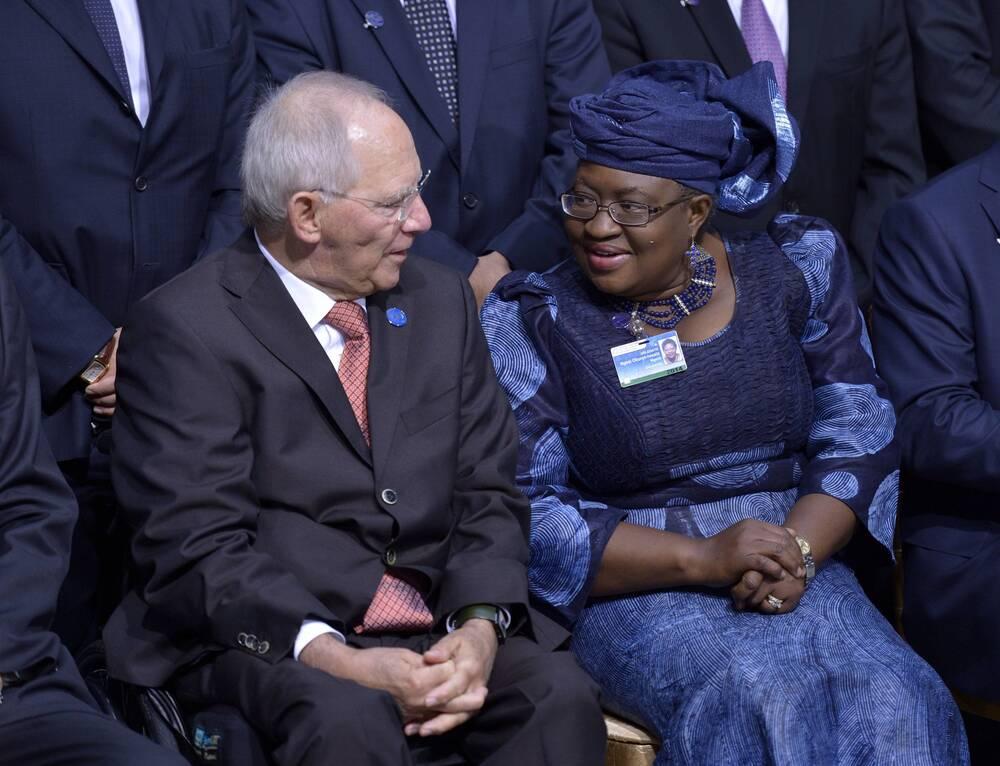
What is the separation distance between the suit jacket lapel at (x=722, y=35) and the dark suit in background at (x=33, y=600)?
7.68 feet

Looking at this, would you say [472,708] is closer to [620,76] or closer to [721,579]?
[721,579]

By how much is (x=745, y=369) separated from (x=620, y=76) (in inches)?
32.2

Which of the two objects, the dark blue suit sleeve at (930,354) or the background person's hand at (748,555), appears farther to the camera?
the dark blue suit sleeve at (930,354)

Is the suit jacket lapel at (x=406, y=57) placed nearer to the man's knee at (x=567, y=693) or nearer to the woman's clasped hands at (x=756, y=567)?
the woman's clasped hands at (x=756, y=567)

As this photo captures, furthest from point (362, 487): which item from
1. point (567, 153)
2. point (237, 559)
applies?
point (567, 153)

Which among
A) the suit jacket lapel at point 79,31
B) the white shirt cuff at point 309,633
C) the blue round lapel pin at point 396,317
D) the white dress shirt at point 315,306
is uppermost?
the suit jacket lapel at point 79,31

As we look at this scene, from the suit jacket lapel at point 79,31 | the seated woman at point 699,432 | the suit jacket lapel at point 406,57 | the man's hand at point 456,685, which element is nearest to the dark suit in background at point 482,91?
the suit jacket lapel at point 406,57

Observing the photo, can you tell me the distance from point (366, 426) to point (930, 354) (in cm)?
158

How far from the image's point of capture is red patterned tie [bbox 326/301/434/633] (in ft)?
12.5

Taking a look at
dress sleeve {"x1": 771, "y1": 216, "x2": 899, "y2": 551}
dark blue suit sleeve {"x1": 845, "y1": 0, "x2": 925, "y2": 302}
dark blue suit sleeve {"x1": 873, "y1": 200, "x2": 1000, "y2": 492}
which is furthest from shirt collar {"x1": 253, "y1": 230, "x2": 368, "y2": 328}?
dark blue suit sleeve {"x1": 845, "y1": 0, "x2": 925, "y2": 302}

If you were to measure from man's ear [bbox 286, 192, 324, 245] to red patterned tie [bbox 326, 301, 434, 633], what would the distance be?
19 cm

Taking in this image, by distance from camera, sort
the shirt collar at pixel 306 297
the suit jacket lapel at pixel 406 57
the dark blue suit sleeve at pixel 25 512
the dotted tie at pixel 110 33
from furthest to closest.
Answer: the suit jacket lapel at pixel 406 57, the dotted tie at pixel 110 33, the shirt collar at pixel 306 297, the dark blue suit sleeve at pixel 25 512

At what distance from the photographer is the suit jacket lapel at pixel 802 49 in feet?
17.3

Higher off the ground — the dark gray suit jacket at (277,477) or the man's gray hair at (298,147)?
the man's gray hair at (298,147)
